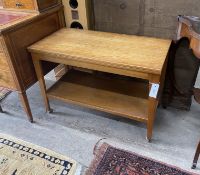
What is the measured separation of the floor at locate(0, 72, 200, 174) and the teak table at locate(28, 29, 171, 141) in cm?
11

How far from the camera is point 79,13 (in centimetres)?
167

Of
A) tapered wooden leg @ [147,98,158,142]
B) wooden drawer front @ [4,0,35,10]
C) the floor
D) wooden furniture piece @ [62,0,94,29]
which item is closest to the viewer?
tapered wooden leg @ [147,98,158,142]

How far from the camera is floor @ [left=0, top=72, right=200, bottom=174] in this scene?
1396 mm

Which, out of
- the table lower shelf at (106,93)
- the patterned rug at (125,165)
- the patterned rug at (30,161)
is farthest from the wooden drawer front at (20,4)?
the patterned rug at (125,165)

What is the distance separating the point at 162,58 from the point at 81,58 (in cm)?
47

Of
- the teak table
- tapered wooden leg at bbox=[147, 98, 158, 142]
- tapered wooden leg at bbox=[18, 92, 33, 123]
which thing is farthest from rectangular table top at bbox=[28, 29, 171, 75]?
tapered wooden leg at bbox=[18, 92, 33, 123]

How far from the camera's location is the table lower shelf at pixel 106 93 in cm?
145

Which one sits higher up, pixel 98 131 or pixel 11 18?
pixel 11 18

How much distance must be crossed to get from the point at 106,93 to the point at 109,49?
1.28 feet

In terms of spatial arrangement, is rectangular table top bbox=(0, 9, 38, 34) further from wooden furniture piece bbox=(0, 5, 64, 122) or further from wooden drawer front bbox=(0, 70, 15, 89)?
wooden drawer front bbox=(0, 70, 15, 89)

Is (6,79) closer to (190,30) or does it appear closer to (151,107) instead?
(151,107)

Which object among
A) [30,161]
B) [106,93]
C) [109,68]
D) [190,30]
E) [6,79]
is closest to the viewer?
[190,30]

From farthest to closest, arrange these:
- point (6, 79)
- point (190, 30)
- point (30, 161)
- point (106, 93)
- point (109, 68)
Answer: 1. point (106, 93)
2. point (6, 79)
3. point (30, 161)
4. point (109, 68)
5. point (190, 30)

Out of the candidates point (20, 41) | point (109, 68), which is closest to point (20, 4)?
point (20, 41)
